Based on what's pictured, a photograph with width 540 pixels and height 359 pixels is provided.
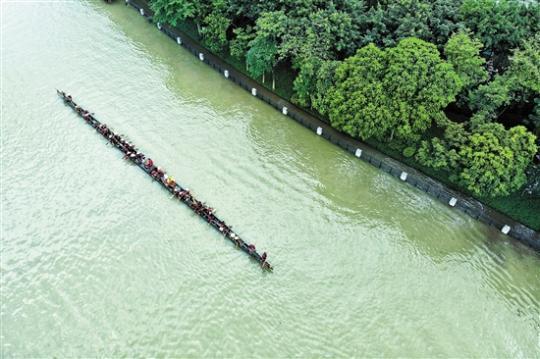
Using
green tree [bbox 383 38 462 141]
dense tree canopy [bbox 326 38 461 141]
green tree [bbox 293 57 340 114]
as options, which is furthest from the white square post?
green tree [bbox 293 57 340 114]

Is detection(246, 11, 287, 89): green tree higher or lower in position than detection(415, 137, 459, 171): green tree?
higher

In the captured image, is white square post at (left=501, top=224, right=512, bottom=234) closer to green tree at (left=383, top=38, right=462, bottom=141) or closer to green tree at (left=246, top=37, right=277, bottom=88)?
green tree at (left=383, top=38, right=462, bottom=141)

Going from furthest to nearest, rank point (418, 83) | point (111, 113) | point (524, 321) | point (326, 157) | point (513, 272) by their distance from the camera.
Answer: point (111, 113) < point (326, 157) < point (418, 83) < point (513, 272) < point (524, 321)

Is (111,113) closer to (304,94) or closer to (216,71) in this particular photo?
(216,71)

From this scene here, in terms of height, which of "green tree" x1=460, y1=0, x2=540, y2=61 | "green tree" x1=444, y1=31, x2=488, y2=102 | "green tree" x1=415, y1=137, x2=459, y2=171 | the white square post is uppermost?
"green tree" x1=460, y1=0, x2=540, y2=61

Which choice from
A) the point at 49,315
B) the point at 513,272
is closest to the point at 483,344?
the point at 513,272

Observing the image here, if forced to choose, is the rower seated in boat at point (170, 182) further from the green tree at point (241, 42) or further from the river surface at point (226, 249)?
the green tree at point (241, 42)

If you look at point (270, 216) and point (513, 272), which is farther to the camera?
point (270, 216)
